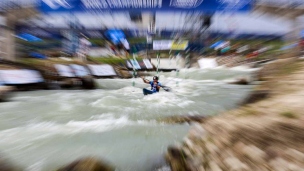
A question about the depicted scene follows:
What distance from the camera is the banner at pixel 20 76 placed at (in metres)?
9.62

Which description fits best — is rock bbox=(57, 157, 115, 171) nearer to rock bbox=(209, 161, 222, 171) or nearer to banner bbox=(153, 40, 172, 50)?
rock bbox=(209, 161, 222, 171)

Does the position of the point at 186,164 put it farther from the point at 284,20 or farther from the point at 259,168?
the point at 284,20

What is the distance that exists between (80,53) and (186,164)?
20511 mm

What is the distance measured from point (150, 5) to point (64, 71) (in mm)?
9108

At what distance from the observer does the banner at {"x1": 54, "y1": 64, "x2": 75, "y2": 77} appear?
13791 millimetres

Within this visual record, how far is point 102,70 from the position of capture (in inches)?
800

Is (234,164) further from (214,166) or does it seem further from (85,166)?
(85,166)

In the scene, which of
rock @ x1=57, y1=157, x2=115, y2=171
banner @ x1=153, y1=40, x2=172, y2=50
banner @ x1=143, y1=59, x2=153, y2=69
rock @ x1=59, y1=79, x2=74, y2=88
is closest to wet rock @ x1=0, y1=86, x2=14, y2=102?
rock @ x1=59, y1=79, x2=74, y2=88

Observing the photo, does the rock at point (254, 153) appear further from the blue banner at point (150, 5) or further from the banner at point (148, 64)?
the banner at point (148, 64)

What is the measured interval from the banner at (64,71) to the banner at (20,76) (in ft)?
5.94

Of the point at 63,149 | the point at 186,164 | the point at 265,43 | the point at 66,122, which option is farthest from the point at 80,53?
the point at 265,43

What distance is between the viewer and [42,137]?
4.68 m

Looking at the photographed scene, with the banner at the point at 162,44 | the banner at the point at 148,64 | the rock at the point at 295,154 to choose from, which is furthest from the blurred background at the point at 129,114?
the banner at the point at 162,44

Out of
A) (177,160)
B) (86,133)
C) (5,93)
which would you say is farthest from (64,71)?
(177,160)
